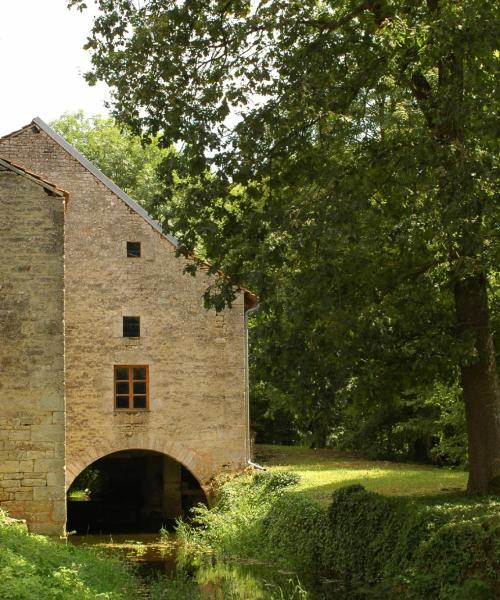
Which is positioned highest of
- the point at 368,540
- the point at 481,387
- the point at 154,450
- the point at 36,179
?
the point at 36,179

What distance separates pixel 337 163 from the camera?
1370 cm

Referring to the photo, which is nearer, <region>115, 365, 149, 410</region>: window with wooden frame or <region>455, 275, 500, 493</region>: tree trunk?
<region>455, 275, 500, 493</region>: tree trunk

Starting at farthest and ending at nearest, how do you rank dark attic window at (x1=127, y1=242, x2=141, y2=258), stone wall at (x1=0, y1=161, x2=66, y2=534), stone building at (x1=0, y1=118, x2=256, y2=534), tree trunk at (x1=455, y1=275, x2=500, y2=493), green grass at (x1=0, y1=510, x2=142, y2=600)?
dark attic window at (x1=127, y1=242, x2=141, y2=258), stone building at (x1=0, y1=118, x2=256, y2=534), stone wall at (x1=0, y1=161, x2=66, y2=534), tree trunk at (x1=455, y1=275, x2=500, y2=493), green grass at (x1=0, y1=510, x2=142, y2=600)

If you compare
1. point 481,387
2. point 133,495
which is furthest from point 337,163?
point 133,495

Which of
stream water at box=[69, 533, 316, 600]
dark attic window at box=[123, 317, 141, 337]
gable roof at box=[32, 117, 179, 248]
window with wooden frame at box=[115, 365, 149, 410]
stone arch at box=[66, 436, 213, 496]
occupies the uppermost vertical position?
gable roof at box=[32, 117, 179, 248]

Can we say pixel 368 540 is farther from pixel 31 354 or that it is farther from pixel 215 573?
pixel 31 354

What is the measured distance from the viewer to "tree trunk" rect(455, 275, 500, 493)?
551 inches

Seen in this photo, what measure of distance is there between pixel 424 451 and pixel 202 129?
18400 mm

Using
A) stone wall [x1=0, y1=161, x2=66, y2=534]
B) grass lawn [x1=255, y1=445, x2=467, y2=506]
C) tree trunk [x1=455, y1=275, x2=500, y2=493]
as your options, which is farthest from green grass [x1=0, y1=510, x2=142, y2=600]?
tree trunk [x1=455, y1=275, x2=500, y2=493]

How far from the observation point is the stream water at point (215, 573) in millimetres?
13805

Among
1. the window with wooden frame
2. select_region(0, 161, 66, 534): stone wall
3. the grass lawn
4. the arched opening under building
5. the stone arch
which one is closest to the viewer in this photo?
select_region(0, 161, 66, 534): stone wall

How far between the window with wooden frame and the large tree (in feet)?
30.4

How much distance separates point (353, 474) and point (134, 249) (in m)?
7.42

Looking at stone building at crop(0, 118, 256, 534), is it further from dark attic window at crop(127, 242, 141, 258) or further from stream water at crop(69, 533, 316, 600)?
stream water at crop(69, 533, 316, 600)
